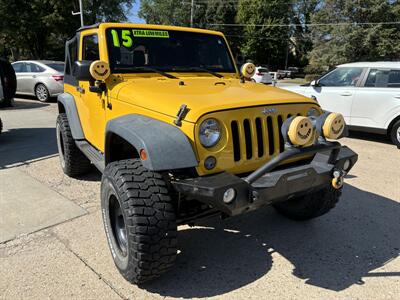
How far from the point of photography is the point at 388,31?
115 feet

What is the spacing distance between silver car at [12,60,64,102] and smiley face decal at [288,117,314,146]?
428 inches

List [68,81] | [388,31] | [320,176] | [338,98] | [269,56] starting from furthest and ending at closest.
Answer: [269,56] → [388,31] → [338,98] → [68,81] → [320,176]

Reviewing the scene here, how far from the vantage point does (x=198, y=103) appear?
2754 mm

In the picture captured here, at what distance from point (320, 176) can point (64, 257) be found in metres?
2.26

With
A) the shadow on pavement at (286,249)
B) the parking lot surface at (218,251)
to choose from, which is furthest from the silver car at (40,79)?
the shadow on pavement at (286,249)

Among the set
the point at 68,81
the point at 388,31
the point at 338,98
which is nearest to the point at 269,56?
the point at 388,31

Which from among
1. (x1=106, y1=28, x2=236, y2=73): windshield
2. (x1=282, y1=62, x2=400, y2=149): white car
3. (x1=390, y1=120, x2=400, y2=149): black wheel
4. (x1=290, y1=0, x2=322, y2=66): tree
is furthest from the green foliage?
(x1=290, y1=0, x2=322, y2=66): tree

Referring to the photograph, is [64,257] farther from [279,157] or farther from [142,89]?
[279,157]

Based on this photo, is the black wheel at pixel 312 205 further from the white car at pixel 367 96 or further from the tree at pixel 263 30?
the tree at pixel 263 30

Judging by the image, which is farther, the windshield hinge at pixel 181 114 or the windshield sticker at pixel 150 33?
the windshield sticker at pixel 150 33

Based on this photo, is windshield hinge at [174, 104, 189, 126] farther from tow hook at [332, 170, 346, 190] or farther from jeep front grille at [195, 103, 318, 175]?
tow hook at [332, 170, 346, 190]

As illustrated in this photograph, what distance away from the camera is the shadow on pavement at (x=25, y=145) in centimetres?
616

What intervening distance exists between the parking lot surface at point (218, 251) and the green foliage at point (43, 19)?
2510 cm

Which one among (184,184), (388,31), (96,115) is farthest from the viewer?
(388,31)
